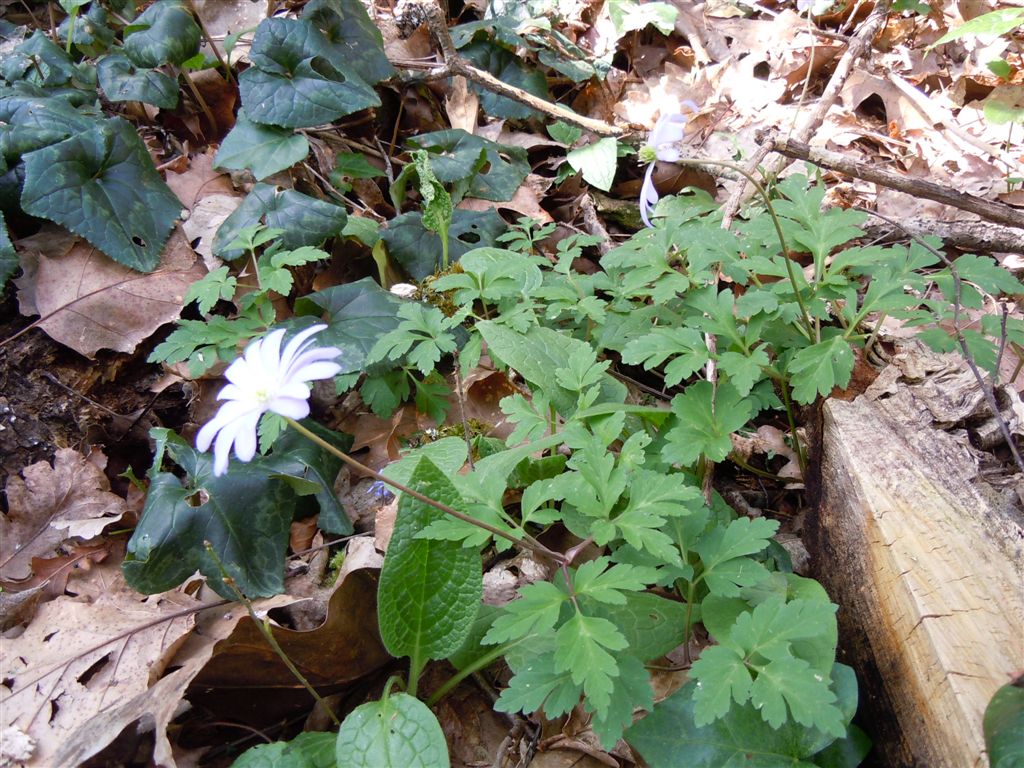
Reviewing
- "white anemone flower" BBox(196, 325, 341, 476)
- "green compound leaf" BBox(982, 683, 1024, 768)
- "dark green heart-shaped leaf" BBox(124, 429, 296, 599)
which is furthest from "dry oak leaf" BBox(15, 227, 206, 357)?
"green compound leaf" BBox(982, 683, 1024, 768)

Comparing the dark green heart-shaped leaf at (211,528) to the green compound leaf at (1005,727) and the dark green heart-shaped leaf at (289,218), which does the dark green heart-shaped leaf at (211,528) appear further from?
the green compound leaf at (1005,727)

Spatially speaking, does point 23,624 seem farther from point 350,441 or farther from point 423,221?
point 423,221

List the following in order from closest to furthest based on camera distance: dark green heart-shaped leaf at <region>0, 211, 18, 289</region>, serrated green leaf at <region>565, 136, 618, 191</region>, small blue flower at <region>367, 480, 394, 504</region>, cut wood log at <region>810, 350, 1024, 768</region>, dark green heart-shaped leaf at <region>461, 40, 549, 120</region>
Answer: cut wood log at <region>810, 350, 1024, 768</region> < small blue flower at <region>367, 480, 394, 504</region> < dark green heart-shaped leaf at <region>0, 211, 18, 289</region> < serrated green leaf at <region>565, 136, 618, 191</region> < dark green heart-shaped leaf at <region>461, 40, 549, 120</region>

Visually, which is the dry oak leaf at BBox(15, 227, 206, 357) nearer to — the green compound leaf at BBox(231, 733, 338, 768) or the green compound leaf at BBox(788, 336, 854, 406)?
the green compound leaf at BBox(231, 733, 338, 768)

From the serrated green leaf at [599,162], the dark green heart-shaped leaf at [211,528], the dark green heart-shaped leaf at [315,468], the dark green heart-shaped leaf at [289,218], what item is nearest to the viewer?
the dark green heart-shaped leaf at [211,528]

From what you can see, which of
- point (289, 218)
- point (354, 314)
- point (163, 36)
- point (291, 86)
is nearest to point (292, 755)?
point (354, 314)

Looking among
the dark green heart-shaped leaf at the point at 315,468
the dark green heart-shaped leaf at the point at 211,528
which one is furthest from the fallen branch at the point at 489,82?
the dark green heart-shaped leaf at the point at 211,528
